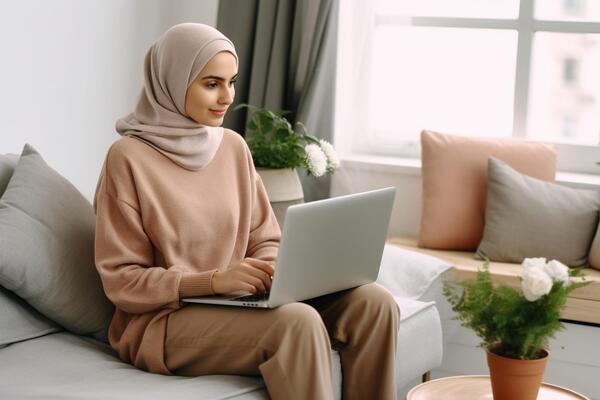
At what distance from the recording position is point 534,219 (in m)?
Answer: 3.43

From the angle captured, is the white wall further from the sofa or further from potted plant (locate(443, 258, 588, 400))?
potted plant (locate(443, 258, 588, 400))

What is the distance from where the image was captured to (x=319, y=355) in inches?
85.2

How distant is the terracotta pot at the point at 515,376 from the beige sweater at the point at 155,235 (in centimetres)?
65

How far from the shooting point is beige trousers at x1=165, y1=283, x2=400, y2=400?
2160 millimetres

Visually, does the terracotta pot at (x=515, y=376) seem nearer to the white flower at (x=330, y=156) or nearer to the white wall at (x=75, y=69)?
the white flower at (x=330, y=156)

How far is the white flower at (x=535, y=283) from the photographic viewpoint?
201 cm

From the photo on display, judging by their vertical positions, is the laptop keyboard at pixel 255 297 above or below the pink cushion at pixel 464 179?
below

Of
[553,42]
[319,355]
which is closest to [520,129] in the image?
[553,42]

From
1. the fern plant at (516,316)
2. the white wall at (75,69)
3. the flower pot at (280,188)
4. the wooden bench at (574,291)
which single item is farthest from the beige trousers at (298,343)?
the white wall at (75,69)

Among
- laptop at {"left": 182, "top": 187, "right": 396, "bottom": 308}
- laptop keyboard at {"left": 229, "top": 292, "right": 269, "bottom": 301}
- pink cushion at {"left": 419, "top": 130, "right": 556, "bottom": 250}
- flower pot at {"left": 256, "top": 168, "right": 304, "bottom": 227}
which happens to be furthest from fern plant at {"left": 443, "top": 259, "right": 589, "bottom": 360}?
pink cushion at {"left": 419, "top": 130, "right": 556, "bottom": 250}

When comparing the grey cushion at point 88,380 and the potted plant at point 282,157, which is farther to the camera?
the potted plant at point 282,157

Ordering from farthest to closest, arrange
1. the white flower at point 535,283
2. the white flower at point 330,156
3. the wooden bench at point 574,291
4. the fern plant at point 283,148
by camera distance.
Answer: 1. the white flower at point 330,156
2. the fern plant at point 283,148
3. the wooden bench at point 574,291
4. the white flower at point 535,283

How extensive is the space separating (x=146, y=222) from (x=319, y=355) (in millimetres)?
516

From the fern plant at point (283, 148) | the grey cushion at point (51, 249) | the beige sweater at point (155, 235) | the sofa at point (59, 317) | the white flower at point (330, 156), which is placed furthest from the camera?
the white flower at point (330, 156)
